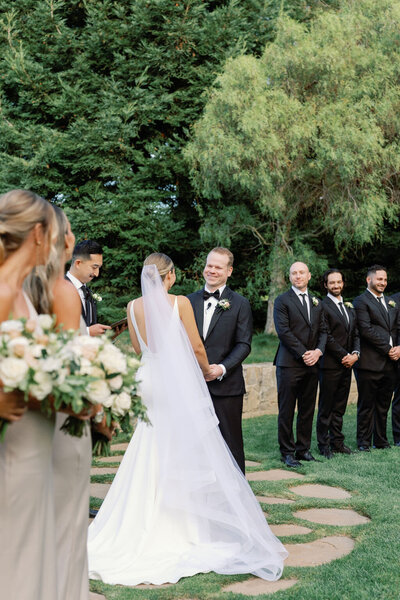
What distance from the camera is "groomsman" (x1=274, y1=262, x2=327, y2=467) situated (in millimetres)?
7906

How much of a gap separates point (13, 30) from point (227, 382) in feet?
53.1

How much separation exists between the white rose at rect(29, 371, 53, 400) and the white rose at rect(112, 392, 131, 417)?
37cm

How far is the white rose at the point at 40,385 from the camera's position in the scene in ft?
7.65

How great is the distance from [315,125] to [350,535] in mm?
12919

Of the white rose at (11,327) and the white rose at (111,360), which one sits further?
the white rose at (111,360)

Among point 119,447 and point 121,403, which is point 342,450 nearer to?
point 119,447

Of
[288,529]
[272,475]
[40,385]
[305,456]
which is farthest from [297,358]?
[40,385]

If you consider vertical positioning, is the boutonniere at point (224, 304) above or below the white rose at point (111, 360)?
above

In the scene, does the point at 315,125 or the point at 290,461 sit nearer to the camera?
the point at 290,461

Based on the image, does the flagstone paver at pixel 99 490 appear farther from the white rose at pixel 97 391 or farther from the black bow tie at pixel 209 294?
the white rose at pixel 97 391

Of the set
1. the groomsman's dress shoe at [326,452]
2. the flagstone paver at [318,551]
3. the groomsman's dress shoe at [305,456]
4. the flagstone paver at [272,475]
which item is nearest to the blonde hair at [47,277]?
the flagstone paver at [318,551]

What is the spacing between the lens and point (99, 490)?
6453 mm

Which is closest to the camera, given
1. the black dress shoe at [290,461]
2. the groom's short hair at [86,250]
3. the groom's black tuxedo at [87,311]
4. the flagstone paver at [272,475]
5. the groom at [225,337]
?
the groom's short hair at [86,250]

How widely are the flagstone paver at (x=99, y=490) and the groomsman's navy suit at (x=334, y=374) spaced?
2941 mm
